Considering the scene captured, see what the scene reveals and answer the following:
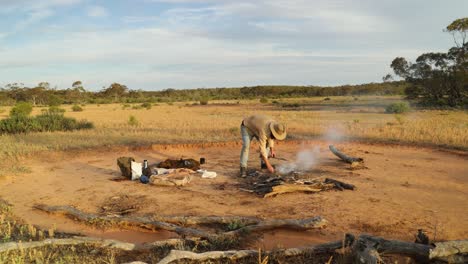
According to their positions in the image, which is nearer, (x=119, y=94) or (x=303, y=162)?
(x=303, y=162)

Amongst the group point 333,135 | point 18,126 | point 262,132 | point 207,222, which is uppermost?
point 262,132

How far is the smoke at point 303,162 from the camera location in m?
9.20

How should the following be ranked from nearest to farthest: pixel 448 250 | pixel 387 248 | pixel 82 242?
1. pixel 448 250
2. pixel 387 248
3. pixel 82 242

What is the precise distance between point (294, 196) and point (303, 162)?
3103 mm

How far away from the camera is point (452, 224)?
584 cm

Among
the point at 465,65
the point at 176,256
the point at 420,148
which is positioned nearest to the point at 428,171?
the point at 420,148

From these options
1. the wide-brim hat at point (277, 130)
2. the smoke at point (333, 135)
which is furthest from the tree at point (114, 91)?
the wide-brim hat at point (277, 130)

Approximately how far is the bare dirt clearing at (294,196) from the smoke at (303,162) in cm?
22

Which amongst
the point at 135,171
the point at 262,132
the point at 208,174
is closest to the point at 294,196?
the point at 262,132

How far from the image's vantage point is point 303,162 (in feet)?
34.0

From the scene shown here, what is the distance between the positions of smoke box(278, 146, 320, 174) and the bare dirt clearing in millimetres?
223

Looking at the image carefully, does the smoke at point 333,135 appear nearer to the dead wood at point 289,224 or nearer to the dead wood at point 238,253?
the dead wood at point 289,224

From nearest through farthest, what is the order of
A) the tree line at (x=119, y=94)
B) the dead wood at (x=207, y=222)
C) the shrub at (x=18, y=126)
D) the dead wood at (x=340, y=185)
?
1. the dead wood at (x=207, y=222)
2. the dead wood at (x=340, y=185)
3. the shrub at (x=18, y=126)
4. the tree line at (x=119, y=94)

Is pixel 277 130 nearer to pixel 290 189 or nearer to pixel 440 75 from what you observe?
pixel 290 189
